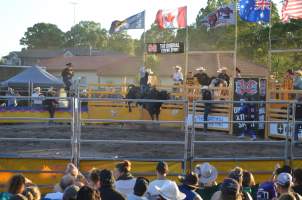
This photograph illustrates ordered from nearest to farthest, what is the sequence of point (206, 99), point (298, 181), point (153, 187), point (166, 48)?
point (153, 187) → point (298, 181) → point (206, 99) → point (166, 48)

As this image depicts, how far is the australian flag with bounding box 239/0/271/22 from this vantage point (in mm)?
21812

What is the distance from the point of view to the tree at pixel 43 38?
452 ft

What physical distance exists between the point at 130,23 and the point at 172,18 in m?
2.82

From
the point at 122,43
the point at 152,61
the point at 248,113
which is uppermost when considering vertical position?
the point at 122,43

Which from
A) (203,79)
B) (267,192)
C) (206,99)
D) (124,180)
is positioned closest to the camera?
(124,180)

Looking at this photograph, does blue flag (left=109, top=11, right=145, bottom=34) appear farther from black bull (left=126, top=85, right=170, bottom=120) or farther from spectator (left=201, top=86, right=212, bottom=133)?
spectator (left=201, top=86, right=212, bottom=133)

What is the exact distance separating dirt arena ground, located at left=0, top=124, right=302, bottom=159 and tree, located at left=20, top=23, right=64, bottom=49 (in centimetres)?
11860

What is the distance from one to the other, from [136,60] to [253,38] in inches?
1058

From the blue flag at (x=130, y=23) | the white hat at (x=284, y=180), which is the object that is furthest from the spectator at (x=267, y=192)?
the blue flag at (x=130, y=23)

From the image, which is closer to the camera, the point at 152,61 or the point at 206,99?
the point at 206,99

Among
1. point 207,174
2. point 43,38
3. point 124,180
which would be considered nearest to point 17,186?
point 124,180

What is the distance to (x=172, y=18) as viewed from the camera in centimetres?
2561

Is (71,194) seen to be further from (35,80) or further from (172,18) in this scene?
(35,80)

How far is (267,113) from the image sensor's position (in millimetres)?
19578
